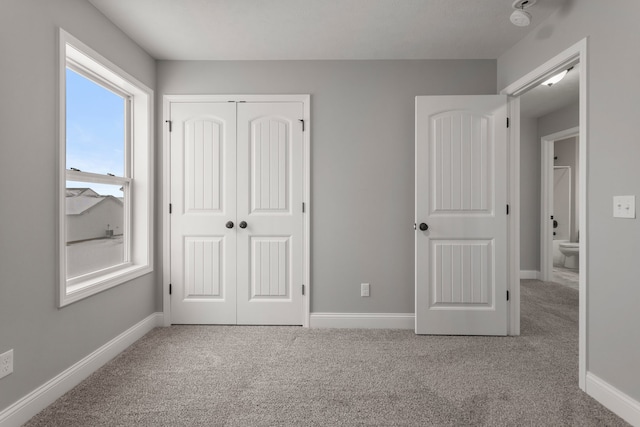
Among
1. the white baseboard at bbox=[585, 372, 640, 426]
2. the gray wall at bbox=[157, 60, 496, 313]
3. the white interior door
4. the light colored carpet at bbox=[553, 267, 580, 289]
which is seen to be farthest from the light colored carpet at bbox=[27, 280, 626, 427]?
the light colored carpet at bbox=[553, 267, 580, 289]

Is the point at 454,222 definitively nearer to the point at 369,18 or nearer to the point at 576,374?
the point at 576,374

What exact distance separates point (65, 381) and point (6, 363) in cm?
46

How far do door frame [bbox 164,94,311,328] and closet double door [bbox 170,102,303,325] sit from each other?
0.04 metres

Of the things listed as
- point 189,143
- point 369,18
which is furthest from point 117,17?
point 369,18

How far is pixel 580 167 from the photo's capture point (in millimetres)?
2066

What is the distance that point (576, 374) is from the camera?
220cm

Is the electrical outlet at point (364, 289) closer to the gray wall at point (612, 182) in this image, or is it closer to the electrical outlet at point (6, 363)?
the gray wall at point (612, 182)

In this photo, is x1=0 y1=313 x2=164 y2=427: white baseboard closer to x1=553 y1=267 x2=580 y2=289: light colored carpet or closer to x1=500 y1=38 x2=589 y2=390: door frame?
x1=500 y1=38 x2=589 y2=390: door frame

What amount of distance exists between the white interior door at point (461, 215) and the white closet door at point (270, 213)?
108cm

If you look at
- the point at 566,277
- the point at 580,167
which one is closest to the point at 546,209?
the point at 566,277

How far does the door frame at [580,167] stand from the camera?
2006mm

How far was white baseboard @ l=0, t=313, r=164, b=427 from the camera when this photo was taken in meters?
1.68

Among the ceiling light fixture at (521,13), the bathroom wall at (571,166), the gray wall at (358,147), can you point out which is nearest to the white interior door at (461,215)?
the gray wall at (358,147)

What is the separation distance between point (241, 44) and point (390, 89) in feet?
4.40
